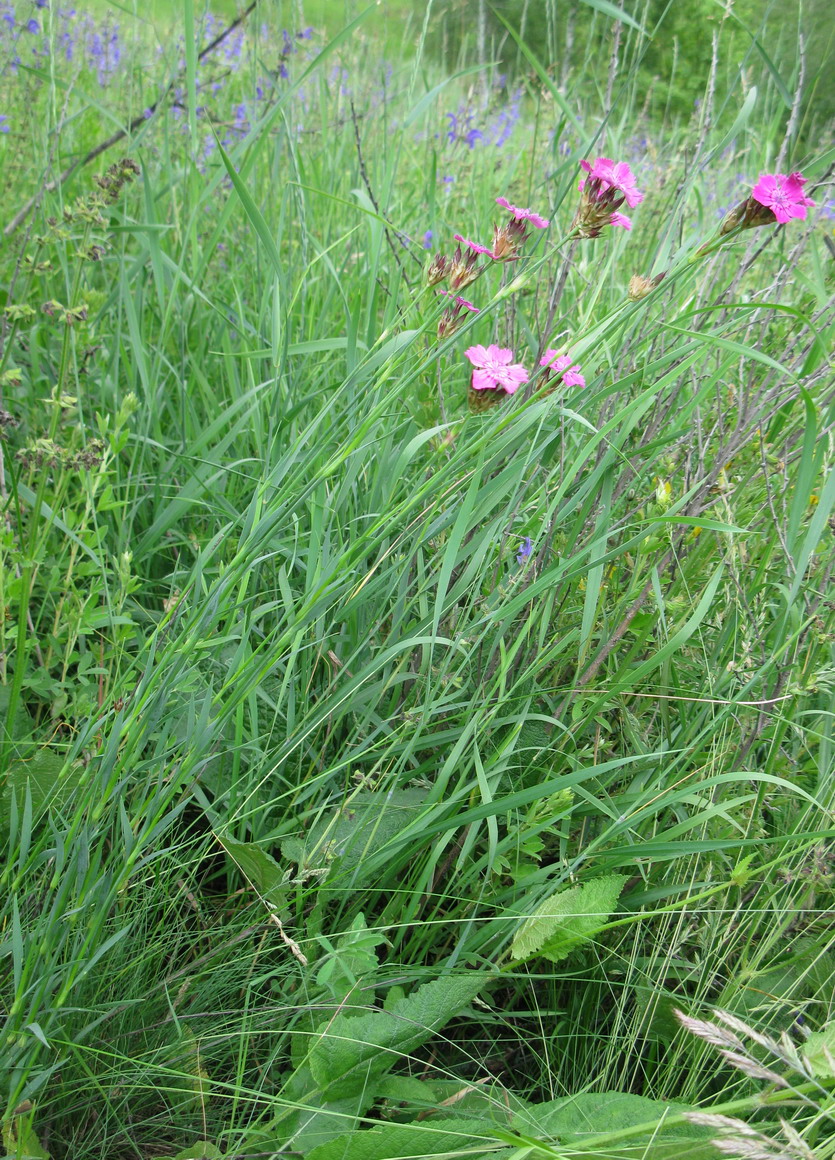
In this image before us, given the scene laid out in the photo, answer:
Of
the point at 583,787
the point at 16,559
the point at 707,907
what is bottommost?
the point at 707,907

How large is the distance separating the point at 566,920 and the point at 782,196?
958 mm

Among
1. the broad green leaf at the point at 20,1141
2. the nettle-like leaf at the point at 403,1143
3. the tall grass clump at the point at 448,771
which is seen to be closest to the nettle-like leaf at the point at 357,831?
the tall grass clump at the point at 448,771

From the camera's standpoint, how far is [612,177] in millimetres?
1091

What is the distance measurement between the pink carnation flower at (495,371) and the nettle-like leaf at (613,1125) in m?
0.85

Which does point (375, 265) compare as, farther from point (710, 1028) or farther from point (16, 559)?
point (710, 1028)

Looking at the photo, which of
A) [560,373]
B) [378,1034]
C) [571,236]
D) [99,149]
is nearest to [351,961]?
[378,1034]

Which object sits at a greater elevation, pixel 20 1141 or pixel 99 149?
pixel 99 149

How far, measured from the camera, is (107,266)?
2.32 m

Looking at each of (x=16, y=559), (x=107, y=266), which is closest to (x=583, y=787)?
(x=16, y=559)

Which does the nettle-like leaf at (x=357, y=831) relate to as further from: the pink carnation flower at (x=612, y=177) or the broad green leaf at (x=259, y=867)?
the pink carnation flower at (x=612, y=177)

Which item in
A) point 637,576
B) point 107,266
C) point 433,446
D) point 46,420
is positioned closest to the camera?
point 637,576

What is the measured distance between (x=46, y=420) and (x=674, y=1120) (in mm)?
1657

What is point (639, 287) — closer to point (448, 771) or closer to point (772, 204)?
point (772, 204)

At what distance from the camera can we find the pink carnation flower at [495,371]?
3.66ft
